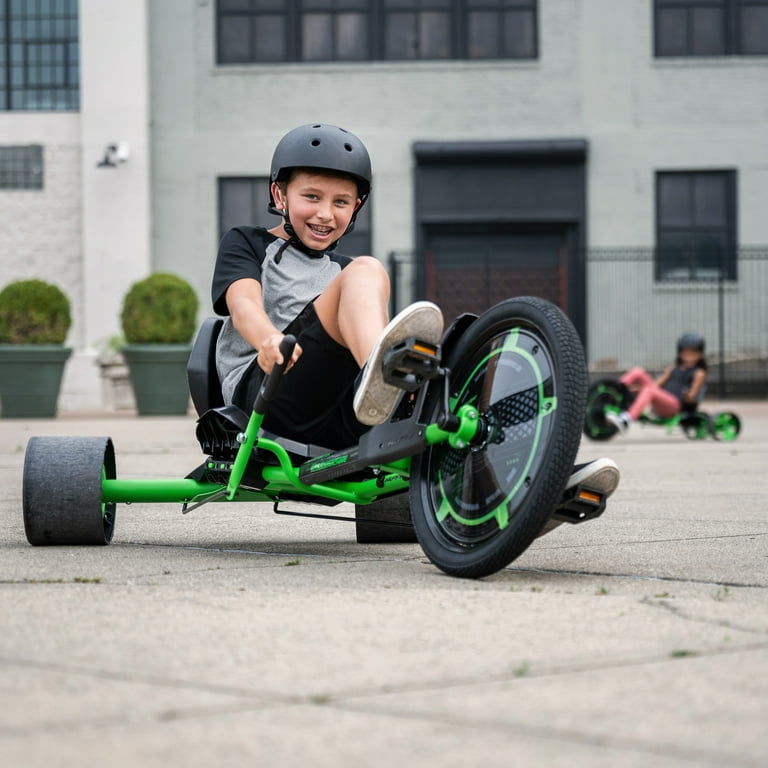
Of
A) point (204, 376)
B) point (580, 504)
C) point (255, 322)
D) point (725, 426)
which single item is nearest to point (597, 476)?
point (580, 504)

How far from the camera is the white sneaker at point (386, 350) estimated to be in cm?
361

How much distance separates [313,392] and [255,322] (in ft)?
0.91

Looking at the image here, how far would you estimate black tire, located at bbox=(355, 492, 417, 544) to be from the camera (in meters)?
4.59

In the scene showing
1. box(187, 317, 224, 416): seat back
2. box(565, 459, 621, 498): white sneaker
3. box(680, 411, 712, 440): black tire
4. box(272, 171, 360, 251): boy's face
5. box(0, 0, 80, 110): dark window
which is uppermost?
box(0, 0, 80, 110): dark window

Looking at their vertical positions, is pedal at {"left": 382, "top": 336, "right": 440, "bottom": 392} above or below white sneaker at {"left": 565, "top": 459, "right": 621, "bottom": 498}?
above

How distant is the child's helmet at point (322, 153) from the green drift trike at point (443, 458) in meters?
0.64

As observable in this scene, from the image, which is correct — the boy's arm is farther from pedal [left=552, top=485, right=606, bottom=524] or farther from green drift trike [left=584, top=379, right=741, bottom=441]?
green drift trike [left=584, top=379, right=741, bottom=441]

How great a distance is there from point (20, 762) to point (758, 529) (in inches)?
145

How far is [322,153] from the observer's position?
170 inches

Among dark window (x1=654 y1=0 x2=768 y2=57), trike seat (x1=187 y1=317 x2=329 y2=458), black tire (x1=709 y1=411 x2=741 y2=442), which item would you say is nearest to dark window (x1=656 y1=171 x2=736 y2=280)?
dark window (x1=654 y1=0 x2=768 y2=57)

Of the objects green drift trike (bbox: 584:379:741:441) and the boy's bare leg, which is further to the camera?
green drift trike (bbox: 584:379:741:441)

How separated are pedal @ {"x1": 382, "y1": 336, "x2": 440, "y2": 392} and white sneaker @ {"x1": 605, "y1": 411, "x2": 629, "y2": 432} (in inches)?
365

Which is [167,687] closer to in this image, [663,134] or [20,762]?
[20,762]

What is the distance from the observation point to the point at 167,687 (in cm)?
234
